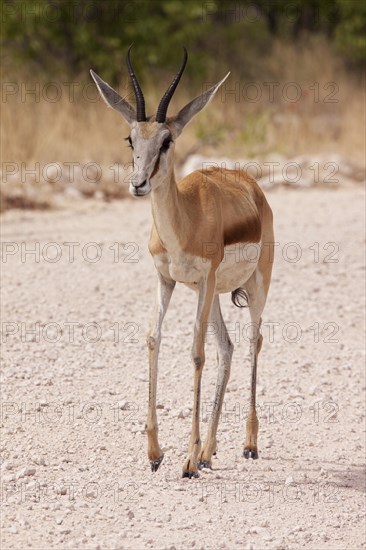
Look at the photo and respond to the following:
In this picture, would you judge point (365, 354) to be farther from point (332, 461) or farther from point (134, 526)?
point (134, 526)

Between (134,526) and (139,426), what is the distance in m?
1.31

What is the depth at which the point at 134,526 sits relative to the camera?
519 cm

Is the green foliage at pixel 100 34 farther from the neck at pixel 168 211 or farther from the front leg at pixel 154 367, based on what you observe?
the neck at pixel 168 211

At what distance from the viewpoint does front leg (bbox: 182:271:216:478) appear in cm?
553

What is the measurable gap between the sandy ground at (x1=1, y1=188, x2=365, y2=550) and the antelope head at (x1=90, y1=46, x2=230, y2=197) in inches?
61.5

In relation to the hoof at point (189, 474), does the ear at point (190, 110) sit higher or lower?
higher

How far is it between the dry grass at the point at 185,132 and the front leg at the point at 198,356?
6776 millimetres

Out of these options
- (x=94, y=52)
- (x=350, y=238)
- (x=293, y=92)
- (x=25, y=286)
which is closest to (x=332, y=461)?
(x=25, y=286)

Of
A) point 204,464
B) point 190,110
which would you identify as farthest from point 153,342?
point 190,110

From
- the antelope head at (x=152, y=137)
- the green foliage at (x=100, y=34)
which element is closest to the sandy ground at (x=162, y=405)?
the antelope head at (x=152, y=137)

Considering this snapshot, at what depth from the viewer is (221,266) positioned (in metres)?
5.70

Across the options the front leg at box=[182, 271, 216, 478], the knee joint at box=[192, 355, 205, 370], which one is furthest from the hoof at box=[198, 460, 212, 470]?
the knee joint at box=[192, 355, 205, 370]

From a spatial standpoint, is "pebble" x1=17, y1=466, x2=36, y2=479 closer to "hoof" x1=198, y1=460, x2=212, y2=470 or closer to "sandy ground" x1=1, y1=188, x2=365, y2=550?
"sandy ground" x1=1, y1=188, x2=365, y2=550

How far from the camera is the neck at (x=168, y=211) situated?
17.5 feet
